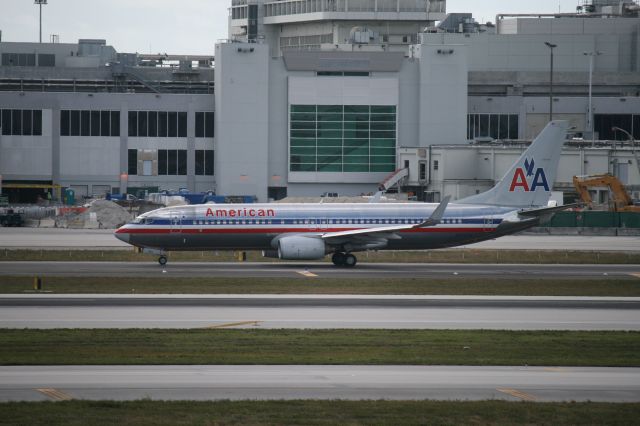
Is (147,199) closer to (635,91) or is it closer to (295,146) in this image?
(295,146)

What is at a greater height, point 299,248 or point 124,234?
point 124,234

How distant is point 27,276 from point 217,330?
20.3 metres

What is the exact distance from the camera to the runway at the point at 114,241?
72.5m

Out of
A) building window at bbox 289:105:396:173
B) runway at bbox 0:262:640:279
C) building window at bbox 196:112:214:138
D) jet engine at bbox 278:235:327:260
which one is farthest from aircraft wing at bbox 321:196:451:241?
building window at bbox 196:112:214:138

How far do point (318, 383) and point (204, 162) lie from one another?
94.1m

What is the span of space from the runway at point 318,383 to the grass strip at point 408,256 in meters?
35.3

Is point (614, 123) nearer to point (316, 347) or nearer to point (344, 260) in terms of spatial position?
point (344, 260)

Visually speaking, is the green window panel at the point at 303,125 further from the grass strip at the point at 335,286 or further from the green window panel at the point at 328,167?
the grass strip at the point at 335,286

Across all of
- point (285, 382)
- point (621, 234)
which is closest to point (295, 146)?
point (621, 234)

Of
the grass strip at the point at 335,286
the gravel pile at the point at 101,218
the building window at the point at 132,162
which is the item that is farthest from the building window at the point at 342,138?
the grass strip at the point at 335,286

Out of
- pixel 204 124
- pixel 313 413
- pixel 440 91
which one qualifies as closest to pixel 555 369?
pixel 313 413

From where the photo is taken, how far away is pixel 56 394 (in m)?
24.7

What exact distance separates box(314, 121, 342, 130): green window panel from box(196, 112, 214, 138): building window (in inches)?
522

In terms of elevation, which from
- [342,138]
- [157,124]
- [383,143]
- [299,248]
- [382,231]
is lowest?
[299,248]
